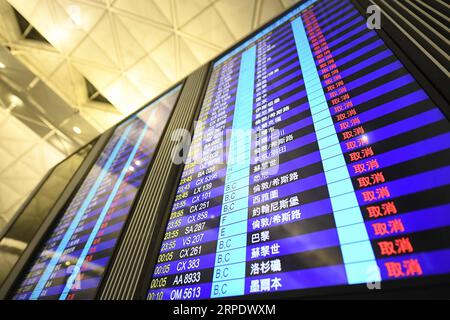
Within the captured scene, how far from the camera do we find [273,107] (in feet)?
7.66

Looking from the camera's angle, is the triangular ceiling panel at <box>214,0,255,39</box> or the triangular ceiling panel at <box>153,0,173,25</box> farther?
the triangular ceiling panel at <box>153,0,173,25</box>

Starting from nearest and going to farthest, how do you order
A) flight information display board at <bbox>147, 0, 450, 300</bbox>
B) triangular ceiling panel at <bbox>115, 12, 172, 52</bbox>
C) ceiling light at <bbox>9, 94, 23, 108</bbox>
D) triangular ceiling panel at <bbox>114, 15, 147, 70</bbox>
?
flight information display board at <bbox>147, 0, 450, 300</bbox> < triangular ceiling panel at <bbox>115, 12, 172, 52</bbox> < triangular ceiling panel at <bbox>114, 15, 147, 70</bbox> < ceiling light at <bbox>9, 94, 23, 108</bbox>

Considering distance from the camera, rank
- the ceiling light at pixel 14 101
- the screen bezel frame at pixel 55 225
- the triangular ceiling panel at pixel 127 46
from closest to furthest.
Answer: the screen bezel frame at pixel 55 225 < the triangular ceiling panel at pixel 127 46 < the ceiling light at pixel 14 101

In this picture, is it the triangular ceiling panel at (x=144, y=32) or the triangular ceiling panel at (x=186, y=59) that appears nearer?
the triangular ceiling panel at (x=144, y=32)

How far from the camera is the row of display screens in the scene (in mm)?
1236

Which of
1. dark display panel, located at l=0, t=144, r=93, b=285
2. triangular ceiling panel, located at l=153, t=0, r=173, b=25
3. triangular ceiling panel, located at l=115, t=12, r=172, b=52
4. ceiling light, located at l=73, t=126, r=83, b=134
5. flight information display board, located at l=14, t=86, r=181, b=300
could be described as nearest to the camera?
flight information display board, located at l=14, t=86, r=181, b=300

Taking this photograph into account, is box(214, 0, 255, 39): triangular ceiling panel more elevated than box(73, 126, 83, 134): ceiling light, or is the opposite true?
box(214, 0, 255, 39): triangular ceiling panel

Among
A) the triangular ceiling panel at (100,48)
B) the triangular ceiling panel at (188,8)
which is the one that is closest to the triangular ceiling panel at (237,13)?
the triangular ceiling panel at (188,8)

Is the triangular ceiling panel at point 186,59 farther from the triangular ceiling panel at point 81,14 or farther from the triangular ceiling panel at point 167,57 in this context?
the triangular ceiling panel at point 81,14

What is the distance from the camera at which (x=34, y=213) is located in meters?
4.24

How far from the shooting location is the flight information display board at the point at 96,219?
2.49 metres

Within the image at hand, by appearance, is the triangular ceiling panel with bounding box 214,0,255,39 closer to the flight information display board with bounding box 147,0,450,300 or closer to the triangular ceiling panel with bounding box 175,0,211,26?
the triangular ceiling panel with bounding box 175,0,211,26

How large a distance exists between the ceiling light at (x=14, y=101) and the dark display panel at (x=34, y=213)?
375 cm

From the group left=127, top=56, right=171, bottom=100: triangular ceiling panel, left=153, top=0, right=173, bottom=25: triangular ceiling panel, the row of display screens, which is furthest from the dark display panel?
left=153, top=0, right=173, bottom=25: triangular ceiling panel
